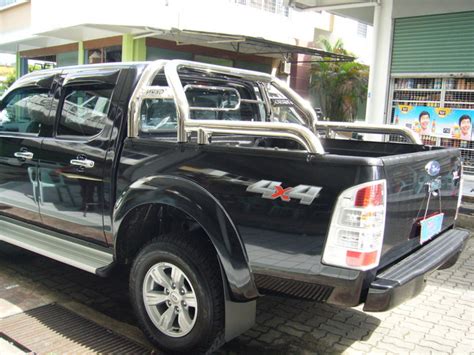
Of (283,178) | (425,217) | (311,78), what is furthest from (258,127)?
(311,78)

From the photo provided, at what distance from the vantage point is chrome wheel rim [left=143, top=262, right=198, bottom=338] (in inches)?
123

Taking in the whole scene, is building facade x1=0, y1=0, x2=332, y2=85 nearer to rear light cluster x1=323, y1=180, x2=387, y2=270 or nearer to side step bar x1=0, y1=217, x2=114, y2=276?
side step bar x1=0, y1=217, x2=114, y2=276

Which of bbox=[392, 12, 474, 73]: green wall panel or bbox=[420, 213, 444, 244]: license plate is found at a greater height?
bbox=[392, 12, 474, 73]: green wall panel

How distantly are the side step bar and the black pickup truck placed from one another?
1 cm

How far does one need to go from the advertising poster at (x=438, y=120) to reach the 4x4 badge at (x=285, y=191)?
23.8 ft

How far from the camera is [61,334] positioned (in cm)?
353

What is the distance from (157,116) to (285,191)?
1662 mm

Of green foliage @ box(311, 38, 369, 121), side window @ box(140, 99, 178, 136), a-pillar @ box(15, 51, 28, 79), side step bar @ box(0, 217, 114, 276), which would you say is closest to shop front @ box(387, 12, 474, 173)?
side window @ box(140, 99, 178, 136)

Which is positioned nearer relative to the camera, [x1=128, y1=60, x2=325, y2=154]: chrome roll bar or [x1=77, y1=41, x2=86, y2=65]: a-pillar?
[x1=128, y1=60, x2=325, y2=154]: chrome roll bar

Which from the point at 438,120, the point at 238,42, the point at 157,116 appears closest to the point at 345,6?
the point at 438,120

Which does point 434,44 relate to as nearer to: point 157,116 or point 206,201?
point 157,116

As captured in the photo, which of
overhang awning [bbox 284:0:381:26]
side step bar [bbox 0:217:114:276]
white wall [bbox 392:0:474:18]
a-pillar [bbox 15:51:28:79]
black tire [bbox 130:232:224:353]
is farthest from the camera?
a-pillar [bbox 15:51:28:79]

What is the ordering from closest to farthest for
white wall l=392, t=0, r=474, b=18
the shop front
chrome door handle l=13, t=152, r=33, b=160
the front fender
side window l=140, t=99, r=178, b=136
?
the front fender, side window l=140, t=99, r=178, b=136, chrome door handle l=13, t=152, r=33, b=160, white wall l=392, t=0, r=474, b=18, the shop front

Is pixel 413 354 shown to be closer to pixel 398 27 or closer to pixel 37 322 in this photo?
pixel 37 322
